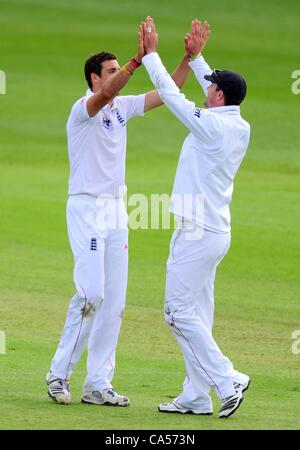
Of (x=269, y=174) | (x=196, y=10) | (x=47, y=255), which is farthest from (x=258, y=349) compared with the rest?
(x=196, y=10)

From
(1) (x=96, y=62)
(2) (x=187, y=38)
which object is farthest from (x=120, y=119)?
(2) (x=187, y=38)

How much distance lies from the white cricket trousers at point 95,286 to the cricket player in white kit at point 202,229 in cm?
61

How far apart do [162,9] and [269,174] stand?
53.5 ft

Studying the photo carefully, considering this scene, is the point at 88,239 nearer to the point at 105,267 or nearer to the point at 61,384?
the point at 105,267

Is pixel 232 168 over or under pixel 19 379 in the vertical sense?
over

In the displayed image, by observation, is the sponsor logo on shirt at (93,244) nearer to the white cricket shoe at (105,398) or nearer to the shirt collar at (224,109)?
the white cricket shoe at (105,398)

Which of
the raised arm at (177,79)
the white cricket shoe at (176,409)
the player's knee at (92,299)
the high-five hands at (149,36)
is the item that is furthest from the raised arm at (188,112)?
the white cricket shoe at (176,409)

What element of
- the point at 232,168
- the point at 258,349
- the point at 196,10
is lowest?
the point at 258,349

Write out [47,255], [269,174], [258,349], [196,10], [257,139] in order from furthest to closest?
[196,10] → [257,139] → [269,174] → [47,255] → [258,349]

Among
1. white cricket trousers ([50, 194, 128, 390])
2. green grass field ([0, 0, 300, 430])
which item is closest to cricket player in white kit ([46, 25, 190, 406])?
white cricket trousers ([50, 194, 128, 390])

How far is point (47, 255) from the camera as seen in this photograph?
50.7 ft

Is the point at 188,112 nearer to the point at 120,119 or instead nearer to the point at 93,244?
the point at 120,119

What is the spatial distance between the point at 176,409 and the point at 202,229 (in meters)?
1.27

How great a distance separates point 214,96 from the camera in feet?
27.2
